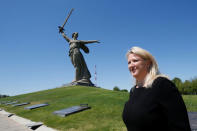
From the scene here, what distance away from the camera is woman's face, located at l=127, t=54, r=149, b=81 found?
7.55ft

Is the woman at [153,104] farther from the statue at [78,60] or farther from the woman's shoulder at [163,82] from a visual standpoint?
the statue at [78,60]

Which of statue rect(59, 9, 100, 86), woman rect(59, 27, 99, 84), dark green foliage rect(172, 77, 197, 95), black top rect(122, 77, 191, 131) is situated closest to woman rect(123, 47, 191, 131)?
black top rect(122, 77, 191, 131)

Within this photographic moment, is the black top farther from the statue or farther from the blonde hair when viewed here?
the statue

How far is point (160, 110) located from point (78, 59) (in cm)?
2811

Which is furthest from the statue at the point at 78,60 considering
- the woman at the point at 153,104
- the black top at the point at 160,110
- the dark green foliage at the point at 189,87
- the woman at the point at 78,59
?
the dark green foliage at the point at 189,87

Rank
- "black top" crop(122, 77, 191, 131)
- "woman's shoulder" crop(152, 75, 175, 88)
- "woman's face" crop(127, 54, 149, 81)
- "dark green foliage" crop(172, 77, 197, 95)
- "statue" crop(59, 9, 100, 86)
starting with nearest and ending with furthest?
1. "black top" crop(122, 77, 191, 131)
2. "woman's shoulder" crop(152, 75, 175, 88)
3. "woman's face" crop(127, 54, 149, 81)
4. "statue" crop(59, 9, 100, 86)
5. "dark green foliage" crop(172, 77, 197, 95)

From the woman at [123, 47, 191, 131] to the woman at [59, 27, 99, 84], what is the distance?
27.4 m

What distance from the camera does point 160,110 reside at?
1899 mm

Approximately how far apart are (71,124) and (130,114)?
5.93 meters

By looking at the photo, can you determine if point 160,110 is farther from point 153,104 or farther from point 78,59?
point 78,59

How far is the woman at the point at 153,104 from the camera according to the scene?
1.79 metres

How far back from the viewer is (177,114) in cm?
178

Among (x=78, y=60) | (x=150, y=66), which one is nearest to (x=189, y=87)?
(x=78, y=60)

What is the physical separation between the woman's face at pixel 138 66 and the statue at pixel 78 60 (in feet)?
88.3
